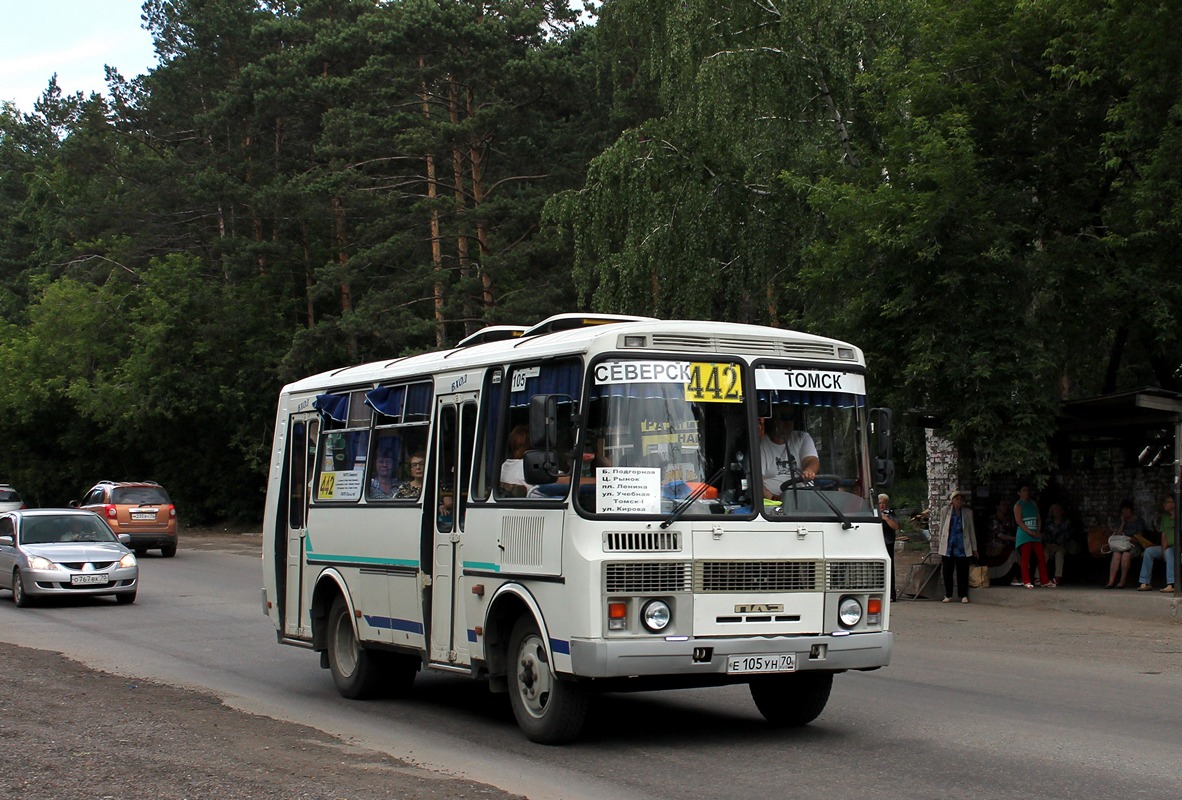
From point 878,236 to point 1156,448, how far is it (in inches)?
242

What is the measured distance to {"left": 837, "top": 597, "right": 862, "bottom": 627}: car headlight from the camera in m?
9.57

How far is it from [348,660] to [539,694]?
137 inches

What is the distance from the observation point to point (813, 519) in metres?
9.53

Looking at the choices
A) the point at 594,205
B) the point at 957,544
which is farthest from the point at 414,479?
the point at 594,205

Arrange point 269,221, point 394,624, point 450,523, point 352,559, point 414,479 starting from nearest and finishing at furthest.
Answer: point 450,523
point 414,479
point 394,624
point 352,559
point 269,221

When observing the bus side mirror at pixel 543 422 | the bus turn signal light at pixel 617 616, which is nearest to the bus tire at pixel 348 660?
the bus turn signal light at pixel 617 616

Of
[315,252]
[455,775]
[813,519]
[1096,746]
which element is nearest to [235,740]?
[455,775]

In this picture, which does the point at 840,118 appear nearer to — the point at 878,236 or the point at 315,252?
the point at 878,236

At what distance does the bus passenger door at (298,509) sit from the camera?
13289 millimetres

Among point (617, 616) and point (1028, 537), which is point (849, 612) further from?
point (1028, 537)

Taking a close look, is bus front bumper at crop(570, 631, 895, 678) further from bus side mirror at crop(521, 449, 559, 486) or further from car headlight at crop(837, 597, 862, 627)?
bus side mirror at crop(521, 449, 559, 486)

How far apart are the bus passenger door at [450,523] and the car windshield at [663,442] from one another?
171 cm

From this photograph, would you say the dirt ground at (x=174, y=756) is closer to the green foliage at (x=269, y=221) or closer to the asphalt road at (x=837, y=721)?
the asphalt road at (x=837, y=721)

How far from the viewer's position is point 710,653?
9.06 m
